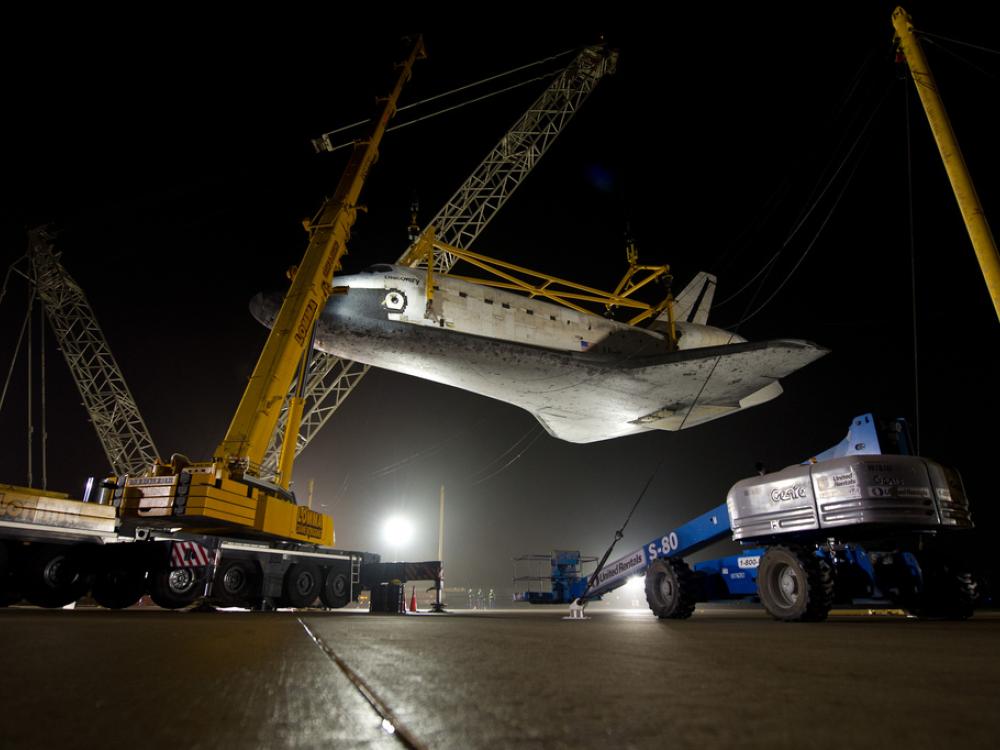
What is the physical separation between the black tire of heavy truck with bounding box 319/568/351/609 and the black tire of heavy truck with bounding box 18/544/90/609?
5.09 metres

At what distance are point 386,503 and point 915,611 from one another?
193 ft

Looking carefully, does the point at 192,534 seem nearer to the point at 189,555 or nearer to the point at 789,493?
the point at 189,555

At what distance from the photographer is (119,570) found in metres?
11.0

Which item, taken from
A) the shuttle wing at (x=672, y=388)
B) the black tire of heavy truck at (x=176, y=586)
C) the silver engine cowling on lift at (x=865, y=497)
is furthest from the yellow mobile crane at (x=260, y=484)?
the shuttle wing at (x=672, y=388)

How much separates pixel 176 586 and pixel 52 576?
2.16 meters

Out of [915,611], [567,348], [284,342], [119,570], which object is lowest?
[915,611]

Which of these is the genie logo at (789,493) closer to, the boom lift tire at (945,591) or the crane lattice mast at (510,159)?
the boom lift tire at (945,591)

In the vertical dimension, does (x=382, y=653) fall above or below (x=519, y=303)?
below

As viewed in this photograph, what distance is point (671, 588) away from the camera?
9.14 meters

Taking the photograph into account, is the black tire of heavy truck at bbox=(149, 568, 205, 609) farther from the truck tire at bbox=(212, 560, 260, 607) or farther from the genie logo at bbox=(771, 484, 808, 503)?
the genie logo at bbox=(771, 484, 808, 503)

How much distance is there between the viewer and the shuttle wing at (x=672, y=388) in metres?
18.8

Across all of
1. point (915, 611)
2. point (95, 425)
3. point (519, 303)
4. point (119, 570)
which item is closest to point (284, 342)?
point (119, 570)

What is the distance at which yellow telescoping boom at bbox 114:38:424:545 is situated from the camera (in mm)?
10766

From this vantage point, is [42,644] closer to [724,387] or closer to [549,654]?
[549,654]
